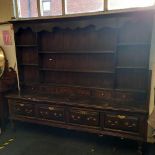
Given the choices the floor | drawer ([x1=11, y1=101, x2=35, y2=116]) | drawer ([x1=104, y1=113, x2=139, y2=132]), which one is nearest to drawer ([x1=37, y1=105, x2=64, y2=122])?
drawer ([x1=11, y1=101, x2=35, y2=116])

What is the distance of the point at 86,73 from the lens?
2.89 m

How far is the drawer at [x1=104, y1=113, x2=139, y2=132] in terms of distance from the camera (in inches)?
91.0

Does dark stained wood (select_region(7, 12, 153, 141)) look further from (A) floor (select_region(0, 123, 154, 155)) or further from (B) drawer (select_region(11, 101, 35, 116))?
(A) floor (select_region(0, 123, 154, 155))

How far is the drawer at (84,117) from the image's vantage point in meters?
2.50

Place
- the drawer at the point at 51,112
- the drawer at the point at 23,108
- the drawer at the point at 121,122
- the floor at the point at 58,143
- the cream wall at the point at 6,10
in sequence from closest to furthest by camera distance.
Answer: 1. the drawer at the point at 121,122
2. the floor at the point at 58,143
3. the drawer at the point at 51,112
4. the drawer at the point at 23,108
5. the cream wall at the point at 6,10

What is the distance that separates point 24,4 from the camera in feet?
10.5

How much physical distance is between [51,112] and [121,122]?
1.05 metres

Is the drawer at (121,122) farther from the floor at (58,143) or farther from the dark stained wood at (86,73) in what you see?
the floor at (58,143)

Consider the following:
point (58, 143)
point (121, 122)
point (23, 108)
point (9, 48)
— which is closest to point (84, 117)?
point (121, 122)

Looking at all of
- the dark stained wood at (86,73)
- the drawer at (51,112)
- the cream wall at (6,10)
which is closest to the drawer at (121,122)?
the dark stained wood at (86,73)

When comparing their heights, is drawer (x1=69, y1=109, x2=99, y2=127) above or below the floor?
above

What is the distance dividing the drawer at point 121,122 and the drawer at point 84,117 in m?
0.15

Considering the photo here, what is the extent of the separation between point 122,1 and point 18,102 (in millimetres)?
2223

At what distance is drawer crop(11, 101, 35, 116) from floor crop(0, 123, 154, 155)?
40 centimetres
